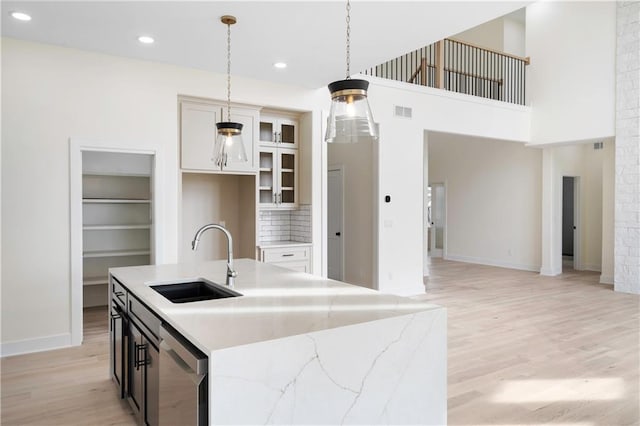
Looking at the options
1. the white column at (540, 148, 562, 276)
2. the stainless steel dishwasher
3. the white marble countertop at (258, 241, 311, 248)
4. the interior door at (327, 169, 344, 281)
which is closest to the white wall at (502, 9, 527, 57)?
the white column at (540, 148, 562, 276)

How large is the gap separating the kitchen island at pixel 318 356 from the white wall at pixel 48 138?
248 centimetres

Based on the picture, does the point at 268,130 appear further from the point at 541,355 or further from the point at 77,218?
the point at 541,355

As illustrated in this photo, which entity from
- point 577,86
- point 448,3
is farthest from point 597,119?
point 448,3

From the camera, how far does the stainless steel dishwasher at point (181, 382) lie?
161cm

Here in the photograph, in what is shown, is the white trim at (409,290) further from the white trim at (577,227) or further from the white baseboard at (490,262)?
the white trim at (577,227)

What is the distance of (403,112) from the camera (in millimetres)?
6422

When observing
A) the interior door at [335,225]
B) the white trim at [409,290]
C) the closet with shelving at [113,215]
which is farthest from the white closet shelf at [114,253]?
the white trim at [409,290]

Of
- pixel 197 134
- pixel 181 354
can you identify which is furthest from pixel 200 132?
pixel 181 354

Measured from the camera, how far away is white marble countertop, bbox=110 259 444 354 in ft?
5.74

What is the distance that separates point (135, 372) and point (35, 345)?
213 cm

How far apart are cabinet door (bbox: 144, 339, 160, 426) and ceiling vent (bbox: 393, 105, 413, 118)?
195 inches

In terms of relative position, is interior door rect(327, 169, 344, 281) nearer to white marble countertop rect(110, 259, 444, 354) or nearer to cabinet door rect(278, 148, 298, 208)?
cabinet door rect(278, 148, 298, 208)

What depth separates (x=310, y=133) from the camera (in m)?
5.72

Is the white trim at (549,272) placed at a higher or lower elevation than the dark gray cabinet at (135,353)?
lower
